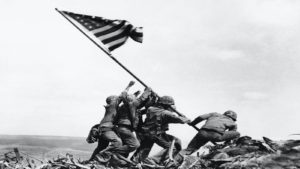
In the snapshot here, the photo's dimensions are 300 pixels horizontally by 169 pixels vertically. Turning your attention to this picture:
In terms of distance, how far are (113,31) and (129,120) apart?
2235mm

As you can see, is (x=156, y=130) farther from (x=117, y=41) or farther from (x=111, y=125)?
(x=117, y=41)

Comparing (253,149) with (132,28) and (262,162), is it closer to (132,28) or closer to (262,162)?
(262,162)

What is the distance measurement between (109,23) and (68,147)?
1106 centimetres

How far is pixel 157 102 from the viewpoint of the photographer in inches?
480

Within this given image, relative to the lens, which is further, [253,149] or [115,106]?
[115,106]

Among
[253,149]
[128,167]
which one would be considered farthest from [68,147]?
[253,149]

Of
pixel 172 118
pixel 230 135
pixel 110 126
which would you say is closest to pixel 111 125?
pixel 110 126

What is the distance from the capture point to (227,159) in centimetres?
988

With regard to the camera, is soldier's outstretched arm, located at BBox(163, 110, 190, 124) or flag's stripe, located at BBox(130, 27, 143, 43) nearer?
soldier's outstretched arm, located at BBox(163, 110, 190, 124)

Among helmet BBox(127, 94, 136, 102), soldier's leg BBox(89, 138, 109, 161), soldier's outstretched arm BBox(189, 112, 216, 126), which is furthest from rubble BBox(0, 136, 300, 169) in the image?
helmet BBox(127, 94, 136, 102)

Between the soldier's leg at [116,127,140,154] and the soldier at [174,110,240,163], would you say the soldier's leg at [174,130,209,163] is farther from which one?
the soldier's leg at [116,127,140,154]

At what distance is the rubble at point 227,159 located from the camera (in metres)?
9.62

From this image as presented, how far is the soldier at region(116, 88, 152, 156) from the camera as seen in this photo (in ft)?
38.7

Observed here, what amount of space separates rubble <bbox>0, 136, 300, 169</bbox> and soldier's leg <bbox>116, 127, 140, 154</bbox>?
368 millimetres
